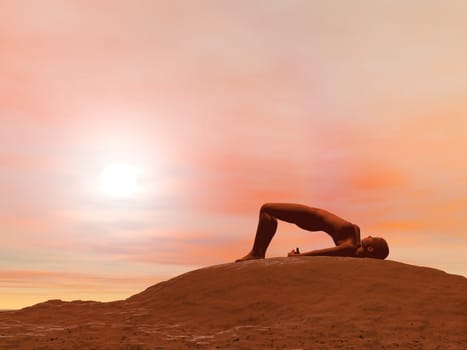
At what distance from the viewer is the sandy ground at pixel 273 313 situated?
10.3 meters

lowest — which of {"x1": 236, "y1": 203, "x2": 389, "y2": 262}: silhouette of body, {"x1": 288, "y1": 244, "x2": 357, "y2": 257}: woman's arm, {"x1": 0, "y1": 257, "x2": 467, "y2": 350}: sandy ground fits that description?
{"x1": 0, "y1": 257, "x2": 467, "y2": 350}: sandy ground

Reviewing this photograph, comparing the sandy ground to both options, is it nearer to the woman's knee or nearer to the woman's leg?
the woman's leg

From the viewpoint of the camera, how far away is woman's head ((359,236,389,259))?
1717cm

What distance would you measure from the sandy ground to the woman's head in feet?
4.97

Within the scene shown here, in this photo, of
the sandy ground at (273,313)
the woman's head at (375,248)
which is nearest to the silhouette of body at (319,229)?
the woman's head at (375,248)

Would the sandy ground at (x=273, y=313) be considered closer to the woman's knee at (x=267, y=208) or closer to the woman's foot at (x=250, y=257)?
the woman's foot at (x=250, y=257)

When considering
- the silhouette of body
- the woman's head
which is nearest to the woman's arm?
the silhouette of body

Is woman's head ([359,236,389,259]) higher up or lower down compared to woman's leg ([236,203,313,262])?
lower down

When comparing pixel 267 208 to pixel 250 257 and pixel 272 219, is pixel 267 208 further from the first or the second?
pixel 250 257

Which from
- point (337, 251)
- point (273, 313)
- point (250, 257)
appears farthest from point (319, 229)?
point (273, 313)

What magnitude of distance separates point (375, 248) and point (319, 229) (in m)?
1.70

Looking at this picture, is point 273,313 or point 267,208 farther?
point 267,208

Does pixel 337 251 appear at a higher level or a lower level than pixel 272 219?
lower

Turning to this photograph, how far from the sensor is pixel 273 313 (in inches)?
493
